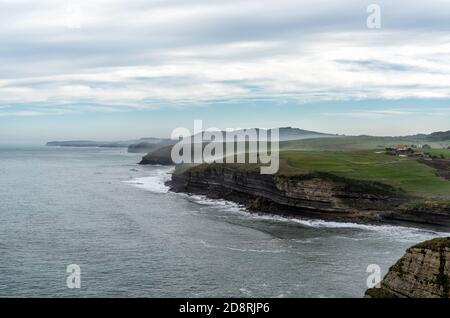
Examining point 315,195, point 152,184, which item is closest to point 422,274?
point 315,195

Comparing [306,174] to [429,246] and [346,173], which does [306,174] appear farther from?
[429,246]

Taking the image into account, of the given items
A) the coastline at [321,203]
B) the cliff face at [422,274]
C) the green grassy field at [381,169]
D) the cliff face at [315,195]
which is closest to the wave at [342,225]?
the coastline at [321,203]

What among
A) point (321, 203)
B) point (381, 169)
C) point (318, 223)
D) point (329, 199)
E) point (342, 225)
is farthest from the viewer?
point (381, 169)

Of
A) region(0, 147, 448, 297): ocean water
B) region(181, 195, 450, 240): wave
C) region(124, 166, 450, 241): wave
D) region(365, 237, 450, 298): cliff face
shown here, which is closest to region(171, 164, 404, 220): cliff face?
region(124, 166, 450, 241): wave

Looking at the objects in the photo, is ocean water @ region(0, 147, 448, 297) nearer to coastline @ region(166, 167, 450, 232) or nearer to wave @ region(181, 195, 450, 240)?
wave @ region(181, 195, 450, 240)

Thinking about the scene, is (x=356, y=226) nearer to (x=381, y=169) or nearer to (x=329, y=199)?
(x=329, y=199)
